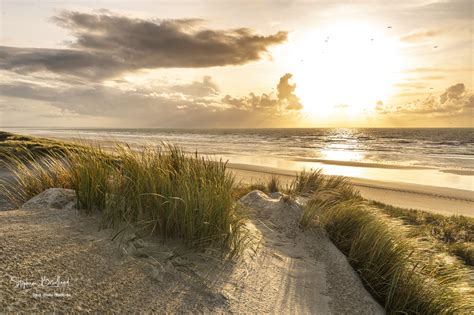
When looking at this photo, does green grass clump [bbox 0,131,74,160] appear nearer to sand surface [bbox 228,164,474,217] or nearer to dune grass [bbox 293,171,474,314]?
sand surface [bbox 228,164,474,217]

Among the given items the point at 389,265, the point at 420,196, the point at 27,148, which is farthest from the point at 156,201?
the point at 420,196

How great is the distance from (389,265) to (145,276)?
3426 millimetres

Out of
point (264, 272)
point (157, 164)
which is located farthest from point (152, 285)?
point (157, 164)

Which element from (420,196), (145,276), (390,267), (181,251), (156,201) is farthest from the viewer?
(420,196)

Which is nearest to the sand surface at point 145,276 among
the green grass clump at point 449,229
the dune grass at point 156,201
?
the dune grass at point 156,201

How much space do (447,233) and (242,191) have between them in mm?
5411

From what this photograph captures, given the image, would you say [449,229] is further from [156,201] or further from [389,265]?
[156,201]

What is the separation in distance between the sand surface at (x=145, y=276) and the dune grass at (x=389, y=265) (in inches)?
11.5

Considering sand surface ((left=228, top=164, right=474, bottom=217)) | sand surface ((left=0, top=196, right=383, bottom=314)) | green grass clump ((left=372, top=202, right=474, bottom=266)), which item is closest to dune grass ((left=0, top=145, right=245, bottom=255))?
sand surface ((left=0, top=196, right=383, bottom=314))

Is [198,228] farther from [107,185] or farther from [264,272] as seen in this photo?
[107,185]

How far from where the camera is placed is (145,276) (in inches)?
135

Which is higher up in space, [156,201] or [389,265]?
[156,201]

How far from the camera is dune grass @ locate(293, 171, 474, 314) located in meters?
4.29

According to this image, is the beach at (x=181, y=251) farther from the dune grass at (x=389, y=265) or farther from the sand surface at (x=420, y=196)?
the sand surface at (x=420, y=196)
